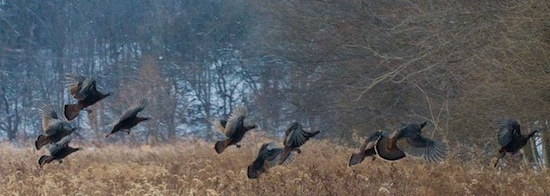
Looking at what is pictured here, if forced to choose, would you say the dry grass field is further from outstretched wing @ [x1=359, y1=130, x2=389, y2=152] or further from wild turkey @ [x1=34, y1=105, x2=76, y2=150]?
outstretched wing @ [x1=359, y1=130, x2=389, y2=152]

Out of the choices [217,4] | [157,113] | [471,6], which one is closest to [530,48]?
[471,6]

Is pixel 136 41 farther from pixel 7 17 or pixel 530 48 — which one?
pixel 530 48

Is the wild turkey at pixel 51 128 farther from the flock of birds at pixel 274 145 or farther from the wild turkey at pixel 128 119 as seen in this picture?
the wild turkey at pixel 128 119

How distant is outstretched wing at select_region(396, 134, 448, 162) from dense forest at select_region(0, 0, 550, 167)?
4892 millimetres

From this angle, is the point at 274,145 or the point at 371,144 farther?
the point at 274,145

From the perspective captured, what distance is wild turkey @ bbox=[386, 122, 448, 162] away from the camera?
19.7 feet

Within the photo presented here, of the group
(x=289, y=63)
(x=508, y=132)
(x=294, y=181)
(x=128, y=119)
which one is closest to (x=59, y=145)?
(x=128, y=119)

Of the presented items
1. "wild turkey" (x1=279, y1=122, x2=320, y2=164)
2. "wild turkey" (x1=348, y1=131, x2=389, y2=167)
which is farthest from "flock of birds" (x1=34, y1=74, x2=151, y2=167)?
"wild turkey" (x1=348, y1=131, x2=389, y2=167)

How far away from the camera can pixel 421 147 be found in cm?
602

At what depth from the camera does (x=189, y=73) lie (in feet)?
111

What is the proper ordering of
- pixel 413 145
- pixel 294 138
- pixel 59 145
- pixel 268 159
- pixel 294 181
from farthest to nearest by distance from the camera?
pixel 294 181, pixel 59 145, pixel 268 159, pixel 294 138, pixel 413 145

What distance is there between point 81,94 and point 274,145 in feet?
5.68

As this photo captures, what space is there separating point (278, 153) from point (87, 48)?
28911 mm

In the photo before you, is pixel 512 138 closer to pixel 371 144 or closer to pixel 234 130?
pixel 371 144
